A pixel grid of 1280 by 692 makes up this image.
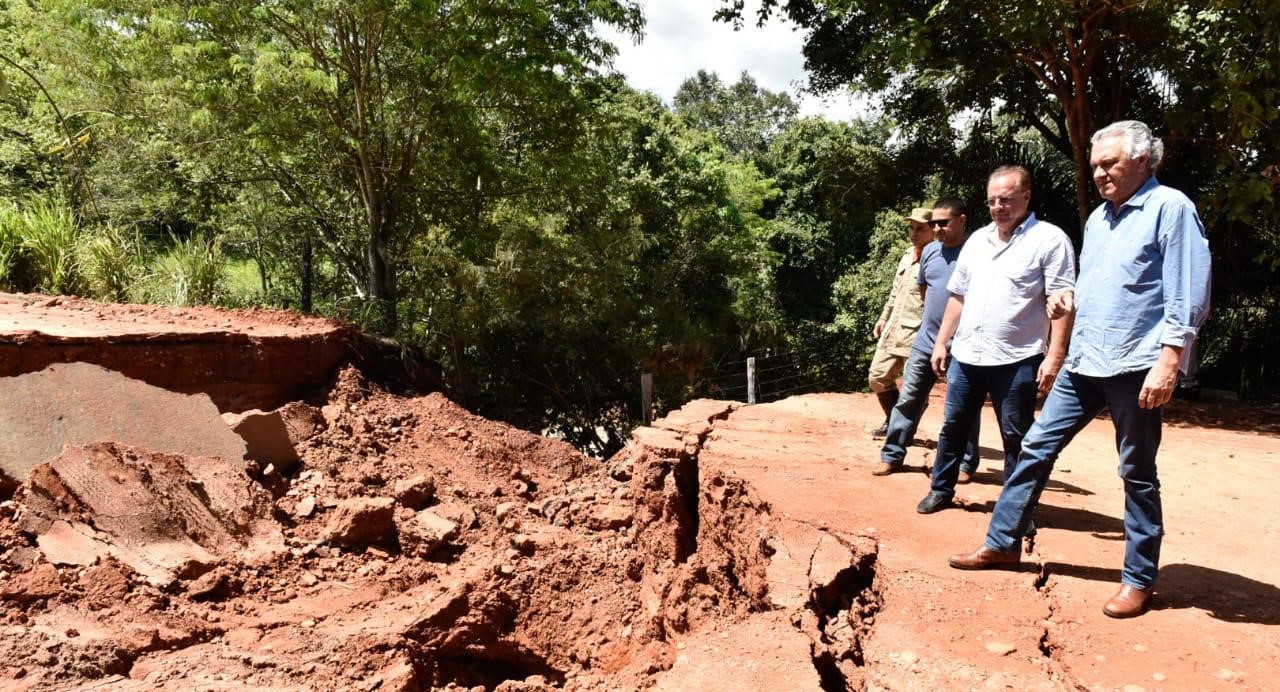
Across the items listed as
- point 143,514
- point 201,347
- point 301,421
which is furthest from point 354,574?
point 201,347

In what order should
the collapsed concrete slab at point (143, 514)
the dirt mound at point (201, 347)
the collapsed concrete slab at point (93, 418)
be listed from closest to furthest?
the collapsed concrete slab at point (143, 514), the collapsed concrete slab at point (93, 418), the dirt mound at point (201, 347)

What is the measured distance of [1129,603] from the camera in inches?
102

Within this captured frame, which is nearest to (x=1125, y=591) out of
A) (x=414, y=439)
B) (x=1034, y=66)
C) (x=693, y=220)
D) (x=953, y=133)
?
(x=414, y=439)

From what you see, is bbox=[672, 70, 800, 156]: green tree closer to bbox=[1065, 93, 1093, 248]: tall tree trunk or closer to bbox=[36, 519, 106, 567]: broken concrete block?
bbox=[1065, 93, 1093, 248]: tall tree trunk

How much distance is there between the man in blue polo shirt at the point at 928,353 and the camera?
4141mm

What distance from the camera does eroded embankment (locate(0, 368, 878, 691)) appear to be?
2826 mm

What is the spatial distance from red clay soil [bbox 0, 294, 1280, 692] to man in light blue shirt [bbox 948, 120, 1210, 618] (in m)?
0.36

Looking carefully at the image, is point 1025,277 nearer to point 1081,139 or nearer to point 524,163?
point 1081,139

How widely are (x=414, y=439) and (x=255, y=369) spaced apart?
1.18 m

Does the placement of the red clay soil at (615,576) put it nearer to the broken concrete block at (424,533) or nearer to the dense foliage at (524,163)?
the broken concrete block at (424,533)

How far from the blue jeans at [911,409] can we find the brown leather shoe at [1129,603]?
59.0 inches

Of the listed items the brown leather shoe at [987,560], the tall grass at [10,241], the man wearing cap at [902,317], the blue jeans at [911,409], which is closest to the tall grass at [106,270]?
the tall grass at [10,241]

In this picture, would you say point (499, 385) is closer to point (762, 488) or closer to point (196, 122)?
point (196, 122)

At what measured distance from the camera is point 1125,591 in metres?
2.63
